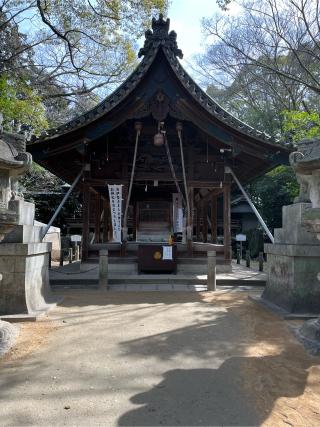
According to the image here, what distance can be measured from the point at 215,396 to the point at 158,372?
82 centimetres

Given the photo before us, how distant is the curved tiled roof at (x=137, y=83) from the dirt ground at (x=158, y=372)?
6.14m

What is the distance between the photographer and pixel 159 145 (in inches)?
506

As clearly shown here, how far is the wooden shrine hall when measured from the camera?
1138 cm

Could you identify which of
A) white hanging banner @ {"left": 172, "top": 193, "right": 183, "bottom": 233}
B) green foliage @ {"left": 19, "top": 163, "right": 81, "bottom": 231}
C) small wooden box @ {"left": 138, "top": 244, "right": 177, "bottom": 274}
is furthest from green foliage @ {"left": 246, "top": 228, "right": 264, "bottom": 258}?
small wooden box @ {"left": 138, "top": 244, "right": 177, "bottom": 274}

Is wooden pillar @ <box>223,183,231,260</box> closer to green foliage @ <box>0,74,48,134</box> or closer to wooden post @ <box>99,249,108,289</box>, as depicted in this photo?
wooden post @ <box>99,249,108,289</box>

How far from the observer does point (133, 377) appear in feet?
13.5

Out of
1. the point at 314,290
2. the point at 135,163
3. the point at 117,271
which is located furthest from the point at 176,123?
the point at 314,290

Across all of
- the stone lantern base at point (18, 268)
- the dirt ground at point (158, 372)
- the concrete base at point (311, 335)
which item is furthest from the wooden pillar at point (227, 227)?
the stone lantern base at point (18, 268)

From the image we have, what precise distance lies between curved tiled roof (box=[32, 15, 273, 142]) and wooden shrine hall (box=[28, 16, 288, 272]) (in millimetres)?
29

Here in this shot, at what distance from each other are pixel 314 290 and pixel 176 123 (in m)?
7.37

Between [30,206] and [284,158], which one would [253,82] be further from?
[30,206]

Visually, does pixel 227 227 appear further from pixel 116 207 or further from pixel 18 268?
pixel 18 268

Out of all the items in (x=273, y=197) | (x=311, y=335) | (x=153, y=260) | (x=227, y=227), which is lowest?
(x=311, y=335)

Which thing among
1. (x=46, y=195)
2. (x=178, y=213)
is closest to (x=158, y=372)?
(x=178, y=213)
